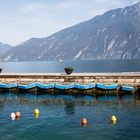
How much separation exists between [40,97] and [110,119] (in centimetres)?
2092

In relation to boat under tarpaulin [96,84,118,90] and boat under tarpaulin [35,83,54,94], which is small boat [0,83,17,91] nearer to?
boat under tarpaulin [35,83,54,94]

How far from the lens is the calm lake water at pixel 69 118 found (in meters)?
34.3

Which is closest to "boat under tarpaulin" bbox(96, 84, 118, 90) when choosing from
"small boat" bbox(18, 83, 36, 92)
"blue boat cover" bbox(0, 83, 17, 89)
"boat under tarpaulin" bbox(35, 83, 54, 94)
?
"boat under tarpaulin" bbox(35, 83, 54, 94)

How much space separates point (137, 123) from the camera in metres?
38.7

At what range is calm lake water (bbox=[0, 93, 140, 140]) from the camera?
3434 cm

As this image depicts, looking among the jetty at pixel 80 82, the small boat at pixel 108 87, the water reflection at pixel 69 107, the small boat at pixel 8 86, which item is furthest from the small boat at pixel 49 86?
the small boat at pixel 108 87

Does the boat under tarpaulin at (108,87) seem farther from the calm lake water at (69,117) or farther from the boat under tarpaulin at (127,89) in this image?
the calm lake water at (69,117)

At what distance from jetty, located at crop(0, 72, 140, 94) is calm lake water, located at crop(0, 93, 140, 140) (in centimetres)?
347

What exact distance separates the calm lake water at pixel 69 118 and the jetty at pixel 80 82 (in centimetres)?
347

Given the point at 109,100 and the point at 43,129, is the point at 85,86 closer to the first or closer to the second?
the point at 109,100

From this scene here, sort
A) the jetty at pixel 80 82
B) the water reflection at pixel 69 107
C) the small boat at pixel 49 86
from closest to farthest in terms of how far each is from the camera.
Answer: the water reflection at pixel 69 107
the jetty at pixel 80 82
the small boat at pixel 49 86

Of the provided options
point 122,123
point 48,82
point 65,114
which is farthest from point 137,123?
point 48,82

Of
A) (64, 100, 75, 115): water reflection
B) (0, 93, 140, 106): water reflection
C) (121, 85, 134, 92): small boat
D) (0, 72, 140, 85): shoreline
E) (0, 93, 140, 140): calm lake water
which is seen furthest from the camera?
(0, 72, 140, 85): shoreline

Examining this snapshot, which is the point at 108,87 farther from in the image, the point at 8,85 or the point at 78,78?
the point at 8,85
